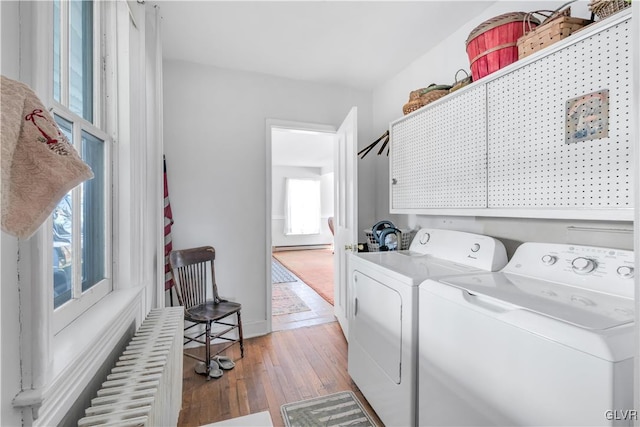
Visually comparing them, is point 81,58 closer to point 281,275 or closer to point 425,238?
point 425,238

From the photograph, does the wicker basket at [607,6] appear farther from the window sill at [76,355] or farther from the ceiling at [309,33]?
the window sill at [76,355]

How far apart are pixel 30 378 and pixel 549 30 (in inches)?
79.5

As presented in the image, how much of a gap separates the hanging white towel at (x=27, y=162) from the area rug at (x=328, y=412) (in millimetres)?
1714

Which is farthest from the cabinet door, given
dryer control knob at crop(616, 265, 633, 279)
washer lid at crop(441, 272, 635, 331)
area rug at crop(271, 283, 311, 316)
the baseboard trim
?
the baseboard trim

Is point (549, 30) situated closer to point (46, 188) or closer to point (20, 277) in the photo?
point (46, 188)

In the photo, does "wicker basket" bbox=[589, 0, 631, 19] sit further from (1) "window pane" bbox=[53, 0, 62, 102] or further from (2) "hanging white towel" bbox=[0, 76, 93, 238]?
(1) "window pane" bbox=[53, 0, 62, 102]

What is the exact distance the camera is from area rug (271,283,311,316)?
3.46 metres

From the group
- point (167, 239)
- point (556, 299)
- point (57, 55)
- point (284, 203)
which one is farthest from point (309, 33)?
point (284, 203)

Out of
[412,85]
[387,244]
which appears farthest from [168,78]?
[387,244]

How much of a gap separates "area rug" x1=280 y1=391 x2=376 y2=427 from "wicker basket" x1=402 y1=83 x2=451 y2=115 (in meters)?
2.02

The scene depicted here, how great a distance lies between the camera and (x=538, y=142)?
1226 mm

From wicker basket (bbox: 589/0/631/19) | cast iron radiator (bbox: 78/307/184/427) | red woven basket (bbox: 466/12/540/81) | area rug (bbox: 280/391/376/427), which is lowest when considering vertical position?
area rug (bbox: 280/391/376/427)

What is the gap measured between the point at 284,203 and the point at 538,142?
6949mm

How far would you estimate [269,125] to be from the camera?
9.23ft
